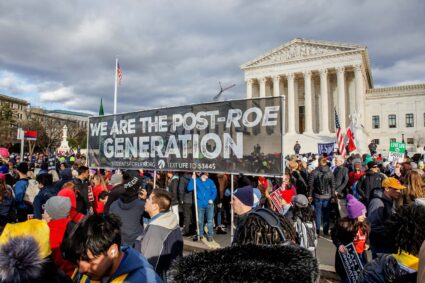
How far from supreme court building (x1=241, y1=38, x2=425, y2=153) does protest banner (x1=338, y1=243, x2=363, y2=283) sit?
41.7m

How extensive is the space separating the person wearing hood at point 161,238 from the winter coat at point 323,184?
5412 millimetres

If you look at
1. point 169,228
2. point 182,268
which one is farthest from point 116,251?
point 169,228

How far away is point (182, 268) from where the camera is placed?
4.85ft

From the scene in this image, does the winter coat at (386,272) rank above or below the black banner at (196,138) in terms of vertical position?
below

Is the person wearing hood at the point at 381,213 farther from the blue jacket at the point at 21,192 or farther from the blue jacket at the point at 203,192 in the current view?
the blue jacket at the point at 21,192

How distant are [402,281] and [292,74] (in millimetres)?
50526

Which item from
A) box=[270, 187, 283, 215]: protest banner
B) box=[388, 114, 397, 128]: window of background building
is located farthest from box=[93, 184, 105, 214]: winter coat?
box=[388, 114, 397, 128]: window of background building

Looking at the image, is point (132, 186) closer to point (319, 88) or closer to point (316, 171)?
point (316, 171)

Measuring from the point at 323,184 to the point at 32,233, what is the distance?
708cm

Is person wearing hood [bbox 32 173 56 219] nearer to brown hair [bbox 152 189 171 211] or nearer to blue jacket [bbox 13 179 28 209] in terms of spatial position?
blue jacket [bbox 13 179 28 209]

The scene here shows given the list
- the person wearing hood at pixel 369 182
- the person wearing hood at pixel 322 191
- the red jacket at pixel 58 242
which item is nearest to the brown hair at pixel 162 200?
the red jacket at pixel 58 242

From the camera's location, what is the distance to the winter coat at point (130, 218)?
4.19 metres

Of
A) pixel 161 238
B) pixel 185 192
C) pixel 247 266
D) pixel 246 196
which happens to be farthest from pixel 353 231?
pixel 185 192

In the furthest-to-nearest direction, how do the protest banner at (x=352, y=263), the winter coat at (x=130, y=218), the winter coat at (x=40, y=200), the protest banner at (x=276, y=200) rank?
the protest banner at (x=276, y=200)
the winter coat at (x=40, y=200)
the winter coat at (x=130, y=218)
the protest banner at (x=352, y=263)
